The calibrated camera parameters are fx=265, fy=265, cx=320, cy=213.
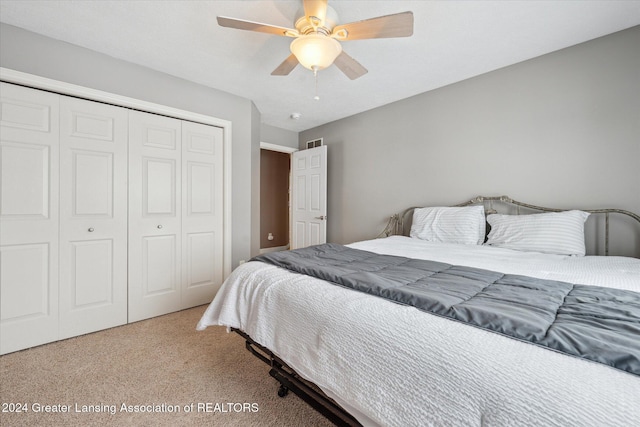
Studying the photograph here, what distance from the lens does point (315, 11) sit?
155 centimetres

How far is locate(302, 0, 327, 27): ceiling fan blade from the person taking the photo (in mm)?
1516

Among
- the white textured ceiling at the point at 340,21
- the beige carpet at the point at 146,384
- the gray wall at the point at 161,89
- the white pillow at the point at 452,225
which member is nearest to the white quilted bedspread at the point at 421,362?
the beige carpet at the point at 146,384

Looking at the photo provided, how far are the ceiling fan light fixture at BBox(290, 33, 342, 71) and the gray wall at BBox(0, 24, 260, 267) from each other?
1.68 meters

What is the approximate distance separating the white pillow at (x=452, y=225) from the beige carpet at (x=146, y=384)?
1.94 m

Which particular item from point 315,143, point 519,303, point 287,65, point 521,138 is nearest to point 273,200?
point 315,143

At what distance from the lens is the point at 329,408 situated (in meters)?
1.09

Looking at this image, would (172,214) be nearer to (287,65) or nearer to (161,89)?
(161,89)

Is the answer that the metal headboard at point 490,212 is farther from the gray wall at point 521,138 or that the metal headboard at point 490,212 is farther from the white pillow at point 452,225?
the white pillow at point 452,225

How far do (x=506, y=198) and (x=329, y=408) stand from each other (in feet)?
8.15

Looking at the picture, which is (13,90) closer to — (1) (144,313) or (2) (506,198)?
(1) (144,313)

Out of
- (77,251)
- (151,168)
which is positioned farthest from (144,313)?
(151,168)

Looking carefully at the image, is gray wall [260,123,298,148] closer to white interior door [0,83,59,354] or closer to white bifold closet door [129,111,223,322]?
white bifold closet door [129,111,223,322]

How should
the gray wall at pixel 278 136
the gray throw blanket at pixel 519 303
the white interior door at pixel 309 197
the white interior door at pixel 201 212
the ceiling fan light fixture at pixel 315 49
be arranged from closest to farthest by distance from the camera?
the gray throw blanket at pixel 519 303, the ceiling fan light fixture at pixel 315 49, the white interior door at pixel 201 212, the white interior door at pixel 309 197, the gray wall at pixel 278 136

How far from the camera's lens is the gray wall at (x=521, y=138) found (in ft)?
6.79
